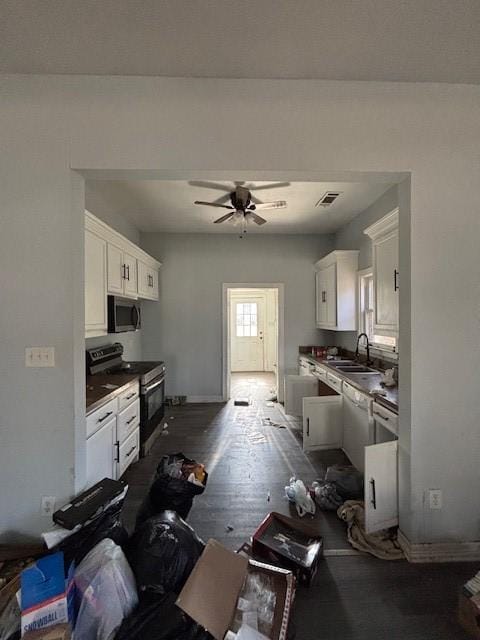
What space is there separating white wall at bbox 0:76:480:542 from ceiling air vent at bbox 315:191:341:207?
5.44 ft

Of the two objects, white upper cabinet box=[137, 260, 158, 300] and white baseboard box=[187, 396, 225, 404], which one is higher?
white upper cabinet box=[137, 260, 158, 300]

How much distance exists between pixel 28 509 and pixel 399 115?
305 centimetres

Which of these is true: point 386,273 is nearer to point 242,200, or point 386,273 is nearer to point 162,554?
point 242,200

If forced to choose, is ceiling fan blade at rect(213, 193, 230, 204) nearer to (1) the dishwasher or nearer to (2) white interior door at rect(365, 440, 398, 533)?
(1) the dishwasher

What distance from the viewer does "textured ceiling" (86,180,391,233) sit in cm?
320

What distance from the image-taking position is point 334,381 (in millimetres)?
3455

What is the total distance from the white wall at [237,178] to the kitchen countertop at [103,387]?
0.38 meters

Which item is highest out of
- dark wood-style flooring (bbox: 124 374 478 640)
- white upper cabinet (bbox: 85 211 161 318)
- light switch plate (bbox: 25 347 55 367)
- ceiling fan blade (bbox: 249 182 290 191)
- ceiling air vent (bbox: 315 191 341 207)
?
ceiling air vent (bbox: 315 191 341 207)

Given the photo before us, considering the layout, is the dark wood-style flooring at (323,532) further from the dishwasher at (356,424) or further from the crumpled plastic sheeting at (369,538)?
the dishwasher at (356,424)

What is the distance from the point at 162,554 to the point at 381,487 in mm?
1288

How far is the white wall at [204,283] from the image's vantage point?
5.14 metres

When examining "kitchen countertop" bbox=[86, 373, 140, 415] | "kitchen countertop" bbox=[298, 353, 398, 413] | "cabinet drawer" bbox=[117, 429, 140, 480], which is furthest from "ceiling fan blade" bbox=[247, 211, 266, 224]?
"cabinet drawer" bbox=[117, 429, 140, 480]

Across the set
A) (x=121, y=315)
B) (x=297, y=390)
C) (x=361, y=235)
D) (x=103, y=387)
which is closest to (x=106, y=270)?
(x=121, y=315)

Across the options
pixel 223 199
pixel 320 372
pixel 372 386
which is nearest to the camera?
pixel 372 386
